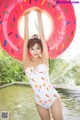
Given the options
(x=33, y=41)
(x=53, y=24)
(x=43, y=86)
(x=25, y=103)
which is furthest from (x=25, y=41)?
(x=25, y=103)

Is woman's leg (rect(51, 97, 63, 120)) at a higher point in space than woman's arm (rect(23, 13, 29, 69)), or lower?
lower

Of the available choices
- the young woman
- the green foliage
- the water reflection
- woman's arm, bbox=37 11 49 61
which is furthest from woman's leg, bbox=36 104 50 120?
woman's arm, bbox=37 11 49 61

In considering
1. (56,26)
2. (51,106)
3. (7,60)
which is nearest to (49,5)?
(56,26)

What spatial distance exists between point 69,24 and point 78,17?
8cm

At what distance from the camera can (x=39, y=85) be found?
253 cm

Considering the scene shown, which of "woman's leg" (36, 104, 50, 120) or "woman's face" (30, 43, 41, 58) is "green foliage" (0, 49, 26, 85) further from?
"woman's leg" (36, 104, 50, 120)

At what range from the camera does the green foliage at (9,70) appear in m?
2.62

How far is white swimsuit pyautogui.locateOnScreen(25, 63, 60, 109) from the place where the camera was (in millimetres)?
2518

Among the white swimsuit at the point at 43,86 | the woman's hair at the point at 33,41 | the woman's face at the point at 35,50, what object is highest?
the woman's hair at the point at 33,41

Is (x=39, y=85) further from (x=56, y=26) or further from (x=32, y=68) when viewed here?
(x=56, y=26)

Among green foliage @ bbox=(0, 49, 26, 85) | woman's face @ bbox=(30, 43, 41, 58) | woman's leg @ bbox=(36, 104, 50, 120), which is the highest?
woman's face @ bbox=(30, 43, 41, 58)

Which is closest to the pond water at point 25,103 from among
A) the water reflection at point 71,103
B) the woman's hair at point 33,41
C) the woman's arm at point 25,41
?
the water reflection at point 71,103

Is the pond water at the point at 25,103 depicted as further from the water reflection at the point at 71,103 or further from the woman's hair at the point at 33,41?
the woman's hair at the point at 33,41

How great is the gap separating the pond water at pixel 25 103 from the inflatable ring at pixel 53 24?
0.26m
